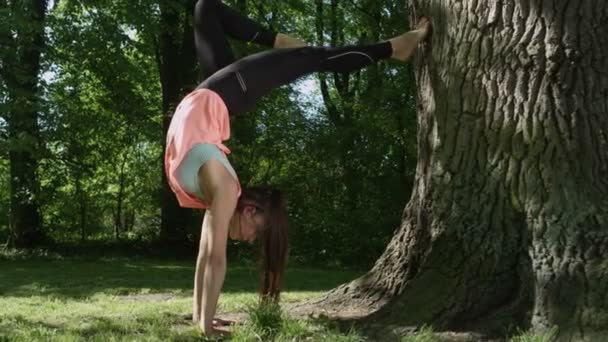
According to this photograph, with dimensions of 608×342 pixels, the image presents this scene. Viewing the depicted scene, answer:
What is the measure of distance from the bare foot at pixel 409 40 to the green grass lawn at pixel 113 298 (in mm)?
1755

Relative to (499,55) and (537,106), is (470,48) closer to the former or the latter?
(499,55)

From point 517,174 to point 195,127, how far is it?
70.4 inches

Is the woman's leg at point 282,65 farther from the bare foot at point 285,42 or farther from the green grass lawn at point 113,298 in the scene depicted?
the green grass lawn at point 113,298

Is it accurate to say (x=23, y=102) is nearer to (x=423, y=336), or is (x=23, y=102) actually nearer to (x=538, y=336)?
(x=423, y=336)

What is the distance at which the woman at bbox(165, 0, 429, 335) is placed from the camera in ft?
12.1

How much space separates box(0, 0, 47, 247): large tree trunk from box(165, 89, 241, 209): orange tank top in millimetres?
10765

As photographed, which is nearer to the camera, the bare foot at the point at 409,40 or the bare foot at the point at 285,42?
the bare foot at the point at 409,40

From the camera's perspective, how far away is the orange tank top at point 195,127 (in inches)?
145

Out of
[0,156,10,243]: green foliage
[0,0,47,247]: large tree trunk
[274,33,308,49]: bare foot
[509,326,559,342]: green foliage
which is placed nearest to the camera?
[509,326,559,342]: green foliage

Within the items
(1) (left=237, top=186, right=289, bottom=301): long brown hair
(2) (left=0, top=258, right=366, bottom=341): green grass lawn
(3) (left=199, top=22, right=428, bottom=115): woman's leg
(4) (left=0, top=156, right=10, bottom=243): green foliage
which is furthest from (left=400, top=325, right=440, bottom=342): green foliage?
(4) (left=0, top=156, right=10, bottom=243): green foliage

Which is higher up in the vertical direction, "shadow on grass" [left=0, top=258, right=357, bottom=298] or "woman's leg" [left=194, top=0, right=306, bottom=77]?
"woman's leg" [left=194, top=0, right=306, bottom=77]

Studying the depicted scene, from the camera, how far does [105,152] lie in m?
18.4

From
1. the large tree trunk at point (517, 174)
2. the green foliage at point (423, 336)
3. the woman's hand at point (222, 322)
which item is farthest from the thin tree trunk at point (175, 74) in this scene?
the green foliage at point (423, 336)

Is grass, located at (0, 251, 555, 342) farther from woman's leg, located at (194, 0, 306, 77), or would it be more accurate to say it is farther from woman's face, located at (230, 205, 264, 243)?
woman's leg, located at (194, 0, 306, 77)
